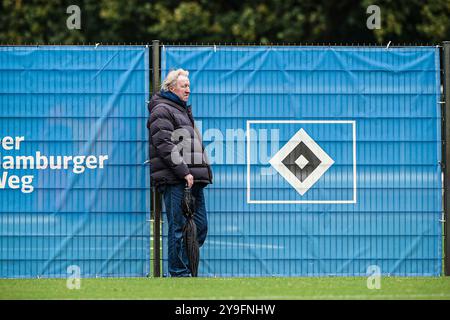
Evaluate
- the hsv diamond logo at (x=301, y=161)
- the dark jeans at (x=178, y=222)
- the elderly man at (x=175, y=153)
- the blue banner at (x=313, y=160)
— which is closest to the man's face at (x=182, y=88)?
the elderly man at (x=175, y=153)

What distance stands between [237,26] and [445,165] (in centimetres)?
1835

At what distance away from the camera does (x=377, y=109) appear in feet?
38.2

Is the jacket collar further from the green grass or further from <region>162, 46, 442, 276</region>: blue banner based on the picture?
the green grass

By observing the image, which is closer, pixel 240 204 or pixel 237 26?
pixel 240 204

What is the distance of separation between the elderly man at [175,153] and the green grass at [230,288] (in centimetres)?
52

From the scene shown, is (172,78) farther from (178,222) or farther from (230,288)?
(230,288)

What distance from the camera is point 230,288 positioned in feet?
34.4

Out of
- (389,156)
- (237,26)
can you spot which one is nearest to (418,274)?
(389,156)

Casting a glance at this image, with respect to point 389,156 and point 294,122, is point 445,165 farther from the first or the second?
point 294,122

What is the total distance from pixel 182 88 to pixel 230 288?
198 centimetres

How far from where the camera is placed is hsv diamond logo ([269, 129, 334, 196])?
11.6 metres

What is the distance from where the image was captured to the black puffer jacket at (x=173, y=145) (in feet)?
A: 36.5

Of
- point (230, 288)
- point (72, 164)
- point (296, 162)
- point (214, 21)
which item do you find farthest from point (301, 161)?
point (214, 21)
